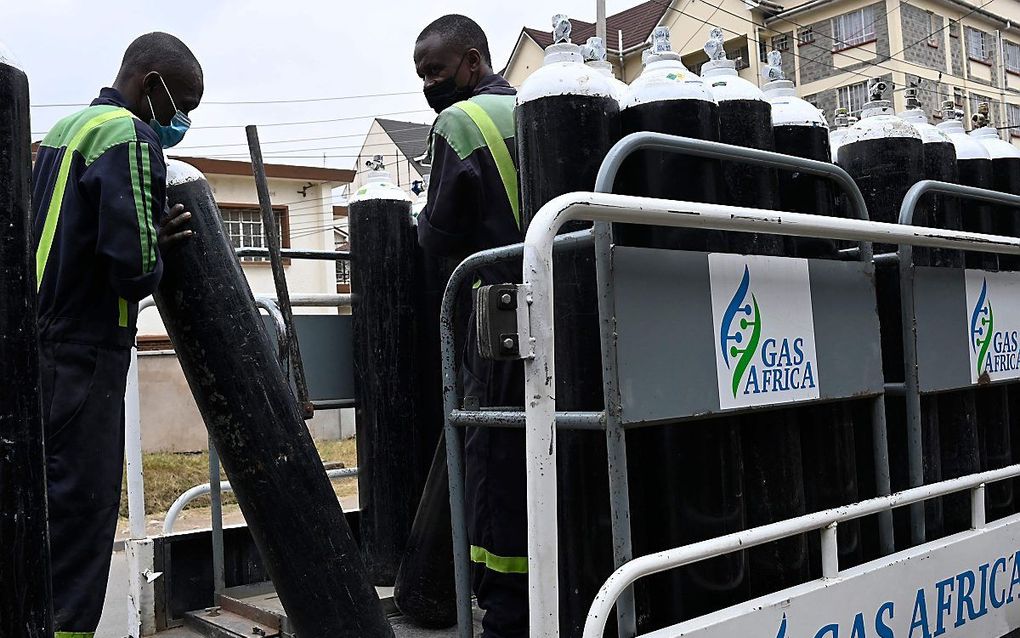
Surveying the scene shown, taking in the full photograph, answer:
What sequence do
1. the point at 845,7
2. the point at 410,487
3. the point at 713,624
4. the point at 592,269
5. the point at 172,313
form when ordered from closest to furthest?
the point at 713,624 < the point at 592,269 < the point at 172,313 < the point at 410,487 < the point at 845,7

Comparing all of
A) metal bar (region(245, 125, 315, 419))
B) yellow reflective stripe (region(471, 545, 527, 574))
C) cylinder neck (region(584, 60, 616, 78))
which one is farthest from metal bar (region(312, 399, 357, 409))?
cylinder neck (region(584, 60, 616, 78))

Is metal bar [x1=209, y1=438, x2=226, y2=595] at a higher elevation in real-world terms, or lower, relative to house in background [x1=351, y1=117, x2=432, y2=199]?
lower

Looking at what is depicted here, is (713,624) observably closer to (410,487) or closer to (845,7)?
(410,487)

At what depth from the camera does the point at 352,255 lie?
3973mm

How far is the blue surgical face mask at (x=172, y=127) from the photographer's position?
2.99 meters

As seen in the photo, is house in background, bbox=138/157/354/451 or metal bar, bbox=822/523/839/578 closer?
metal bar, bbox=822/523/839/578

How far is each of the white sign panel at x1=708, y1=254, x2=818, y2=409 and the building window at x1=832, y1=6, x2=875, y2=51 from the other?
27454mm

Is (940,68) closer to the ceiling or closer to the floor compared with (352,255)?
closer to the ceiling

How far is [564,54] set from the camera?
2203 mm

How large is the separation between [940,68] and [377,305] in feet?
90.5

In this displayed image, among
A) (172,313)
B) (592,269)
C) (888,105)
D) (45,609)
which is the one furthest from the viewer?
(888,105)

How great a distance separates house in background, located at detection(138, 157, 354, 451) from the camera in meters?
15.0

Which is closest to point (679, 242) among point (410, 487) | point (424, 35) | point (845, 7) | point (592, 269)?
point (592, 269)

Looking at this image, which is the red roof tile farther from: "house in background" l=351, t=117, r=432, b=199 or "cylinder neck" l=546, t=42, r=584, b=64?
"cylinder neck" l=546, t=42, r=584, b=64
